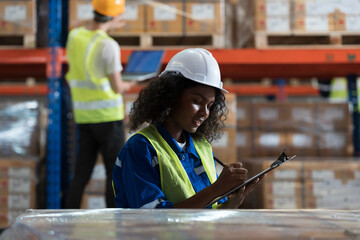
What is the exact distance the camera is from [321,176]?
3.35m

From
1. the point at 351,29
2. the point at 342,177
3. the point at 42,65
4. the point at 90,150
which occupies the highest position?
the point at 351,29

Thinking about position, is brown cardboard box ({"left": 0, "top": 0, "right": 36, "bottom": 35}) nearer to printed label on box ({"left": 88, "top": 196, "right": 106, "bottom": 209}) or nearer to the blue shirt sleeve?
printed label on box ({"left": 88, "top": 196, "right": 106, "bottom": 209})

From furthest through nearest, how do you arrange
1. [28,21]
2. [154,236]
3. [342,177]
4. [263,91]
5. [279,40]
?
1. [263,91]
2. [279,40]
3. [28,21]
4. [342,177]
5. [154,236]

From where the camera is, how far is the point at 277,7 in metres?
3.64

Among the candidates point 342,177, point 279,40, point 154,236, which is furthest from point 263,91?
point 154,236

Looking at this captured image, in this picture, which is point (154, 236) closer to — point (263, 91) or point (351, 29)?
point (351, 29)

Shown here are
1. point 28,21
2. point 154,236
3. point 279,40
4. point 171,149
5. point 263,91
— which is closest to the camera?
point 154,236

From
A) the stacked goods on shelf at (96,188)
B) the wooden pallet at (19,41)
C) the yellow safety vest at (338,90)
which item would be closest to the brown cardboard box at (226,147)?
the stacked goods on shelf at (96,188)

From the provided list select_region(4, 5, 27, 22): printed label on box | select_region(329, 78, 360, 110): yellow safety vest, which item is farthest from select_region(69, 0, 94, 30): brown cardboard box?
select_region(329, 78, 360, 110): yellow safety vest

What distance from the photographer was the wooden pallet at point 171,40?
11.9 feet

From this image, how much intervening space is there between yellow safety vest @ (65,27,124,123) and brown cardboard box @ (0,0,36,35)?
0.86 metres

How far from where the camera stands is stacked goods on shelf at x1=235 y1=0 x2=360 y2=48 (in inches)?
143

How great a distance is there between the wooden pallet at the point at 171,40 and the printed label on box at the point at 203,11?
17cm

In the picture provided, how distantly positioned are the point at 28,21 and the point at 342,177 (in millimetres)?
3119
